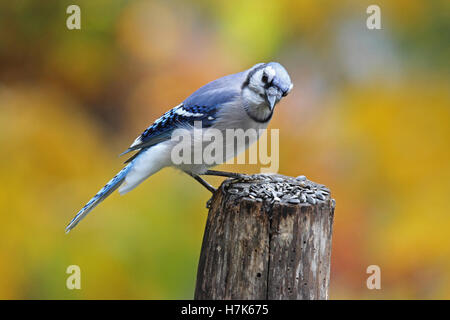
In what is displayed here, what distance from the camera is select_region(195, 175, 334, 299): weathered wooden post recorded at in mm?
2271

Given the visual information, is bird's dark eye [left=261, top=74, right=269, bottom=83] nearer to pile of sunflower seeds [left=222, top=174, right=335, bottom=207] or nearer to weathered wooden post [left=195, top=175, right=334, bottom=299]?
pile of sunflower seeds [left=222, top=174, right=335, bottom=207]

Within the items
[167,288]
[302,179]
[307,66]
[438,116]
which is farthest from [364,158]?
[167,288]

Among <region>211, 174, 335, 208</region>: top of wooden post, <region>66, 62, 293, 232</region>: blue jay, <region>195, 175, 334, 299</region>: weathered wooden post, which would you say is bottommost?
<region>195, 175, 334, 299</region>: weathered wooden post

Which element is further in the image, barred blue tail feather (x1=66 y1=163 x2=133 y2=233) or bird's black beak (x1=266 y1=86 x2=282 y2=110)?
barred blue tail feather (x1=66 y1=163 x2=133 y2=233)

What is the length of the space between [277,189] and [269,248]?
0.37m

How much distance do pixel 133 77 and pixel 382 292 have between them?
111 inches

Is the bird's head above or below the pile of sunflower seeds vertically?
above

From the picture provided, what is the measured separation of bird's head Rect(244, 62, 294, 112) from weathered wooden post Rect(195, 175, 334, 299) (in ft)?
2.09

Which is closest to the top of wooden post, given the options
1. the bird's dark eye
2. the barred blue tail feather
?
the bird's dark eye

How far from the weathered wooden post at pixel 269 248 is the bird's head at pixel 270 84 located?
0.64m

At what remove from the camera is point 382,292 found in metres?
4.20

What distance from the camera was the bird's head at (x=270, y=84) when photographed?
9.32ft

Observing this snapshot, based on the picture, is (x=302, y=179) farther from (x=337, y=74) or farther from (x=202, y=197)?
(x=337, y=74)

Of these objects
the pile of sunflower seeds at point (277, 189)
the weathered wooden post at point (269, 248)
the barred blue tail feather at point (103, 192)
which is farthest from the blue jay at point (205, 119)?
the weathered wooden post at point (269, 248)
